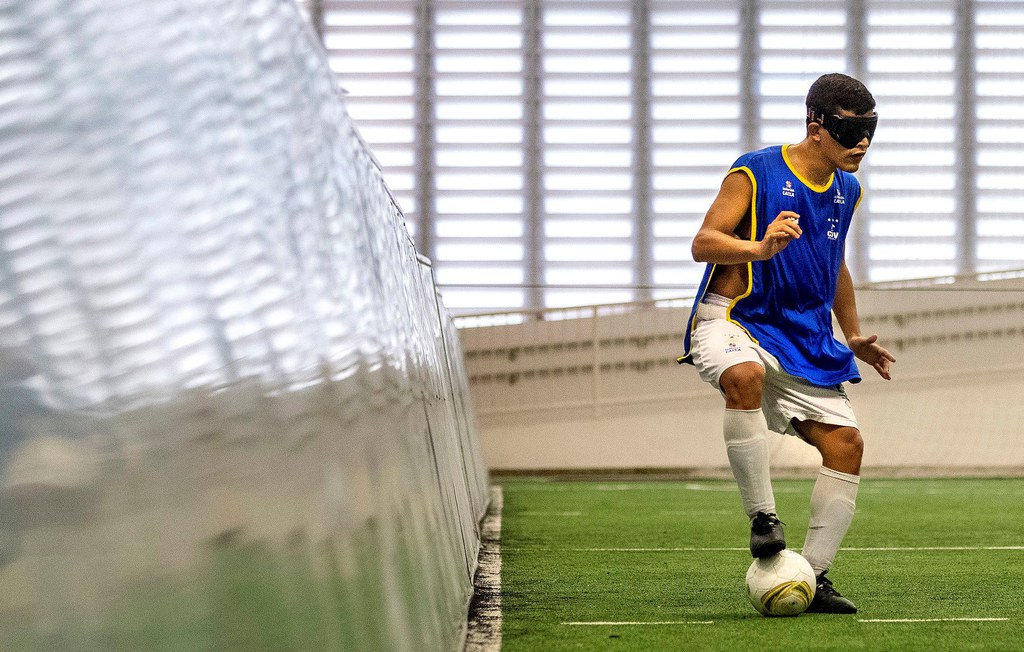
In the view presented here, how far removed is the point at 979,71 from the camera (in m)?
21.5

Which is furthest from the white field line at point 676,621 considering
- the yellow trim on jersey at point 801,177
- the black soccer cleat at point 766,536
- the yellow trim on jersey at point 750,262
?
the yellow trim on jersey at point 801,177

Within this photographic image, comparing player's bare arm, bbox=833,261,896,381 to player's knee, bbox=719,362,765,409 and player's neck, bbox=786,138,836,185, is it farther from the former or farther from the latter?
player's knee, bbox=719,362,765,409

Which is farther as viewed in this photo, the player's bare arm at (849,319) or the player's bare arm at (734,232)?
the player's bare arm at (849,319)

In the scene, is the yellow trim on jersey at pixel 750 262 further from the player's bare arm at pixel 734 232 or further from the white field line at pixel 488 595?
the white field line at pixel 488 595

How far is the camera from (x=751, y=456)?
3826 millimetres

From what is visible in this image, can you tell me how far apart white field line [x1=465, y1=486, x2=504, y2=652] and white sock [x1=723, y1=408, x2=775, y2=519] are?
0.80 metres

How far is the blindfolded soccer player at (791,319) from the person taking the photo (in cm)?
384

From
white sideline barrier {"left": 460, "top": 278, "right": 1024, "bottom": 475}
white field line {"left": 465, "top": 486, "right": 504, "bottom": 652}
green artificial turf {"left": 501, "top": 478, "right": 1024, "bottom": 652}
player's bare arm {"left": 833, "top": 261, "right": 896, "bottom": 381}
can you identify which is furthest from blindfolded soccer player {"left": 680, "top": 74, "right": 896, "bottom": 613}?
white sideline barrier {"left": 460, "top": 278, "right": 1024, "bottom": 475}

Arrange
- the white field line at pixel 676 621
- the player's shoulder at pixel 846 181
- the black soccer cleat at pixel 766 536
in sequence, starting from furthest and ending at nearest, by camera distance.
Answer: the player's shoulder at pixel 846 181
the black soccer cleat at pixel 766 536
the white field line at pixel 676 621

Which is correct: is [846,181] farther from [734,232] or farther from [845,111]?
[734,232]

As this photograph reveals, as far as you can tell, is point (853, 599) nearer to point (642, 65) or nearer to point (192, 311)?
point (192, 311)

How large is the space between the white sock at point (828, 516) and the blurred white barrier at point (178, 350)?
2005mm

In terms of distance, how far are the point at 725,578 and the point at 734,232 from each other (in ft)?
4.66

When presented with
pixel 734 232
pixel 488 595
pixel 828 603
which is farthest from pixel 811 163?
pixel 488 595
